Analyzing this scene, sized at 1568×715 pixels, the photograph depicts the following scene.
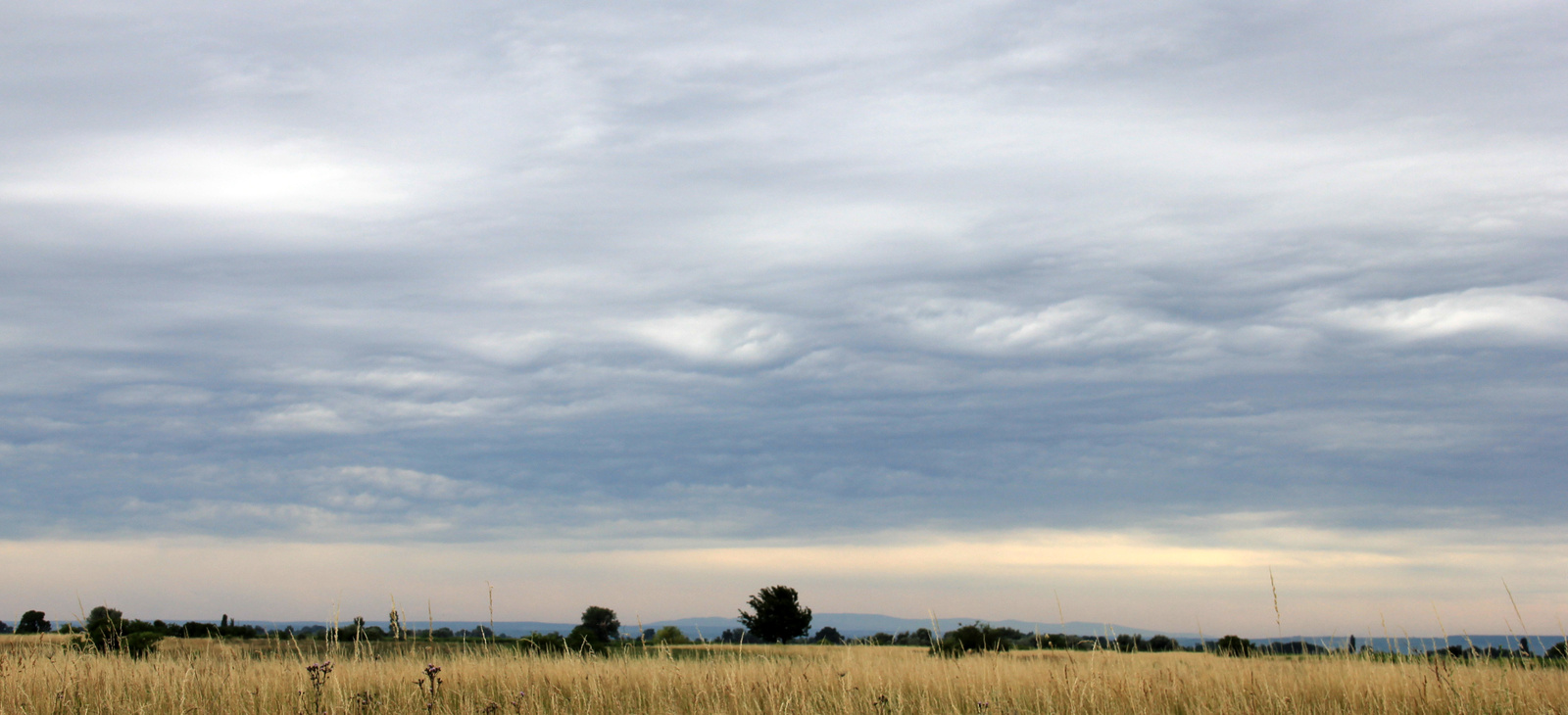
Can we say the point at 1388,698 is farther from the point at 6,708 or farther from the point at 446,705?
the point at 6,708

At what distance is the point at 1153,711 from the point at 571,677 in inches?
390

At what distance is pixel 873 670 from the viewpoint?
58.6ft

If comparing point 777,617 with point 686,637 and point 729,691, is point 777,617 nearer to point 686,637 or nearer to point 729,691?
point 686,637

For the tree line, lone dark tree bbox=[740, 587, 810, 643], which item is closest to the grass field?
the tree line

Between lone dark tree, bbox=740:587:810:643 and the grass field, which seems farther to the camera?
lone dark tree, bbox=740:587:810:643

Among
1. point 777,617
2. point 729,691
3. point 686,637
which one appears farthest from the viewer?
point 777,617

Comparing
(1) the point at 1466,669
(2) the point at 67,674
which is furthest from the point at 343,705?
(1) the point at 1466,669

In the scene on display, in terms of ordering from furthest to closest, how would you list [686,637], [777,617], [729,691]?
1. [777,617]
2. [686,637]
3. [729,691]

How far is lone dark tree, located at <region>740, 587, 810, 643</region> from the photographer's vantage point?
3873 inches

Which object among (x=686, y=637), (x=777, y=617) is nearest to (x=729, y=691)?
(x=686, y=637)

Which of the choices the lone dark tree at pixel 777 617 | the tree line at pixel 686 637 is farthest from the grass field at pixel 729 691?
the lone dark tree at pixel 777 617

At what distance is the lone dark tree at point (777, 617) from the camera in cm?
9838

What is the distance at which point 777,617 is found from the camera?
324 feet

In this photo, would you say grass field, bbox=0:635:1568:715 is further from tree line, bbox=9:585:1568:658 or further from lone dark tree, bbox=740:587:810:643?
lone dark tree, bbox=740:587:810:643
